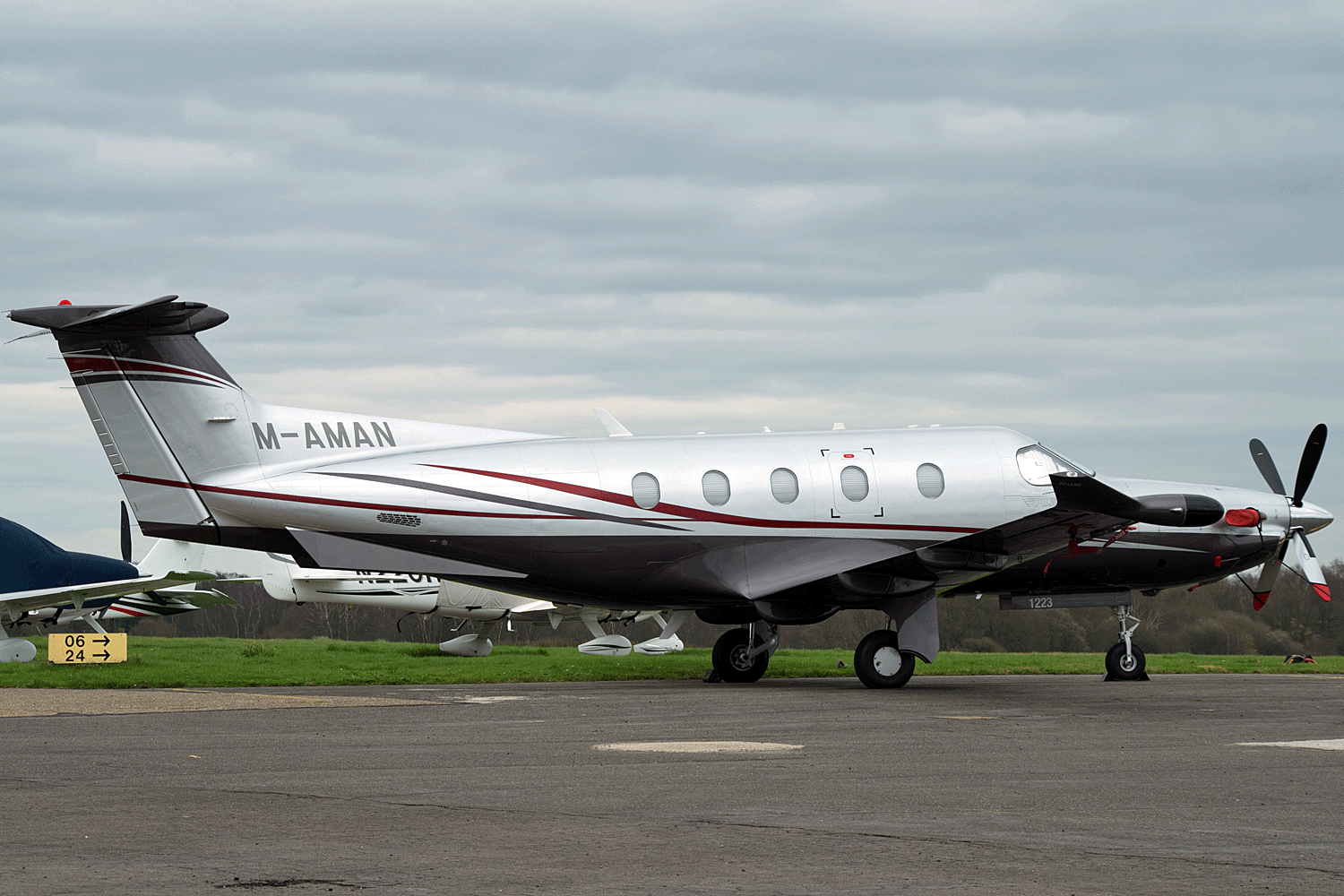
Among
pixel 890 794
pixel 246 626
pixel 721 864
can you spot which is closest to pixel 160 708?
pixel 890 794

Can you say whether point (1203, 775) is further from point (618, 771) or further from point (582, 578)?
point (582, 578)

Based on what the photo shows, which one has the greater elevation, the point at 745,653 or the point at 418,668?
the point at 745,653

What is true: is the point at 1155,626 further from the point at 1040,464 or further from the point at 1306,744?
the point at 1306,744

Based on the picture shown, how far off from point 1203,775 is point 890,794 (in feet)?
9.04

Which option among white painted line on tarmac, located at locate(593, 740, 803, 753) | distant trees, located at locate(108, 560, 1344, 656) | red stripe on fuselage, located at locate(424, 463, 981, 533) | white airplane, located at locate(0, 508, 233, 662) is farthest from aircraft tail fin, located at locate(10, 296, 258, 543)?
distant trees, located at locate(108, 560, 1344, 656)

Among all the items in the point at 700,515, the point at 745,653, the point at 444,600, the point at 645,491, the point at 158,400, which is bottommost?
the point at 745,653

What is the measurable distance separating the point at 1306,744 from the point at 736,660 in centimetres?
1192

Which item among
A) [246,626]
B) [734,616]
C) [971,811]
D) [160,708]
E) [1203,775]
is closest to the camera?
[971,811]

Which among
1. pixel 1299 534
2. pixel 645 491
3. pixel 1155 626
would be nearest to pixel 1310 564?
pixel 1299 534

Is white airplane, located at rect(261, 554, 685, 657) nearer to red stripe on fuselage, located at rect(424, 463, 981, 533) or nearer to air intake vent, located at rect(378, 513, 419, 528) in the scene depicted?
red stripe on fuselage, located at rect(424, 463, 981, 533)

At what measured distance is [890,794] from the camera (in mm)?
9195

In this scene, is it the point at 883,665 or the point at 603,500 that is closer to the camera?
the point at 603,500

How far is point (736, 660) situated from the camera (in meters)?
23.5

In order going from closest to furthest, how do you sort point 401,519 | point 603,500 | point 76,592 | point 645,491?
point 401,519 < point 603,500 < point 645,491 < point 76,592
